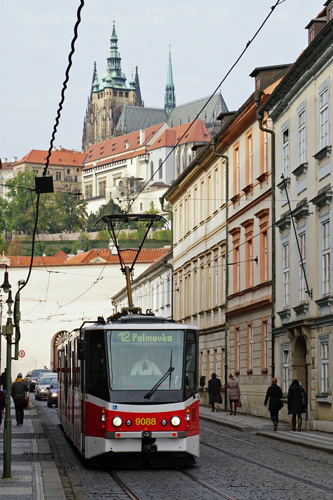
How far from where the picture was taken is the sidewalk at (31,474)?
43.5 ft

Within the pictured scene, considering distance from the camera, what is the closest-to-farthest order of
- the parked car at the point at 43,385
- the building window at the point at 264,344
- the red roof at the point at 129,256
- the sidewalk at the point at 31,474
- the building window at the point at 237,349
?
the sidewalk at the point at 31,474 < the building window at the point at 264,344 < the building window at the point at 237,349 < the parked car at the point at 43,385 < the red roof at the point at 129,256

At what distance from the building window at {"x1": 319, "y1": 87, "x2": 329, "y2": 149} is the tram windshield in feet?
39.2

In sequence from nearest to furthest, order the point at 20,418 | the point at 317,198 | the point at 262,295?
the point at 317,198 → the point at 20,418 → the point at 262,295

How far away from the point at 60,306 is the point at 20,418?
2866 inches

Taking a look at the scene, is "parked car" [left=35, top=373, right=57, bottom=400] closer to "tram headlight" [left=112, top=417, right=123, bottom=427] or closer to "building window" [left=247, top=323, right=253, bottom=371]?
"building window" [left=247, top=323, right=253, bottom=371]

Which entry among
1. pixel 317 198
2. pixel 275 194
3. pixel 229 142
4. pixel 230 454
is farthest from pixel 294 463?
pixel 229 142

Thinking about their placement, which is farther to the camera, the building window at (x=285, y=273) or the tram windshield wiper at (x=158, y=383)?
the building window at (x=285, y=273)

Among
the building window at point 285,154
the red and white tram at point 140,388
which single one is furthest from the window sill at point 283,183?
the red and white tram at point 140,388

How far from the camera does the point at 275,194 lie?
34.6 meters

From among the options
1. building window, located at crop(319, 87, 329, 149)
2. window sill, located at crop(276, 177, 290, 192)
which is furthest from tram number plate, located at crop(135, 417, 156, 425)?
window sill, located at crop(276, 177, 290, 192)

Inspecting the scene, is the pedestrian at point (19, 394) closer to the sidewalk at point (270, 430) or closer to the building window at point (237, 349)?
the sidewalk at point (270, 430)

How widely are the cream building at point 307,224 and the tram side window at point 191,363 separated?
9.63m

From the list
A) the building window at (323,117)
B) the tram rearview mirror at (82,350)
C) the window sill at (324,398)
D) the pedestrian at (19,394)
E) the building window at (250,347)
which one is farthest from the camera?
the building window at (250,347)

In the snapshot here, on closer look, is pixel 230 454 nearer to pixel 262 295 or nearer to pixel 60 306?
pixel 262 295
